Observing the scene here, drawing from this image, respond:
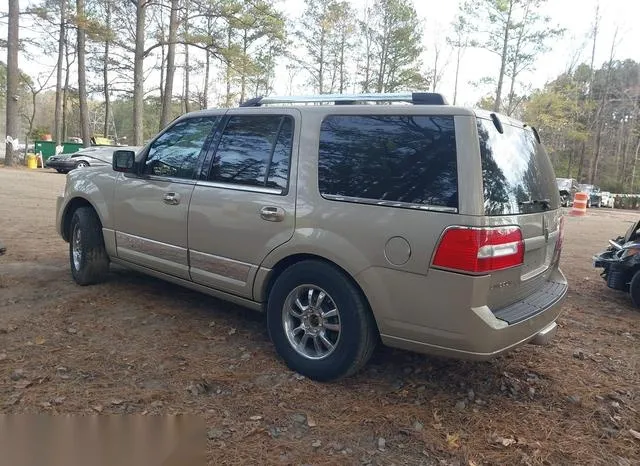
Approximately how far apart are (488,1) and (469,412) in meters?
39.9

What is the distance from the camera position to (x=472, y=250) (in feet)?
8.73

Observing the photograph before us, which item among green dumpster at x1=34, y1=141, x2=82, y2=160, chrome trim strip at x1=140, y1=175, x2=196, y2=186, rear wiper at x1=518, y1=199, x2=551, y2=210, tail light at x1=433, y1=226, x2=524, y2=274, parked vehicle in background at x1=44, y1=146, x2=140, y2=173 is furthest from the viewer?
green dumpster at x1=34, y1=141, x2=82, y2=160

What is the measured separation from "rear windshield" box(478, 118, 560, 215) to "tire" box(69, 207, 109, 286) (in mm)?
3757

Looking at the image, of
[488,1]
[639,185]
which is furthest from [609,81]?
[488,1]

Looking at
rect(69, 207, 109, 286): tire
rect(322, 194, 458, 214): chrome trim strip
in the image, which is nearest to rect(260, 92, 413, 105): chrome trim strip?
rect(322, 194, 458, 214): chrome trim strip

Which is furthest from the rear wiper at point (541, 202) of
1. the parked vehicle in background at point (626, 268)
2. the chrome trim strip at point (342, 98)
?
the parked vehicle in background at point (626, 268)

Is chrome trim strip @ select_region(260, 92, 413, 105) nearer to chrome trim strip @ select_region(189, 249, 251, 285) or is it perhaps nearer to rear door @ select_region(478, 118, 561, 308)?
rear door @ select_region(478, 118, 561, 308)

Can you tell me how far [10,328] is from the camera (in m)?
3.85

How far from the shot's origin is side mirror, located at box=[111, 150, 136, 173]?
4.50 m

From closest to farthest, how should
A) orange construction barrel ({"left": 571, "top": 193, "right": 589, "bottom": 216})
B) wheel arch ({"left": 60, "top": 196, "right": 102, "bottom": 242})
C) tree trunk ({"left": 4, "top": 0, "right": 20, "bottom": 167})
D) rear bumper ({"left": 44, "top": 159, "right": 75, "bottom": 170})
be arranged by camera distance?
wheel arch ({"left": 60, "top": 196, "right": 102, "bottom": 242}) → orange construction barrel ({"left": 571, "top": 193, "right": 589, "bottom": 216}) → tree trunk ({"left": 4, "top": 0, "right": 20, "bottom": 167}) → rear bumper ({"left": 44, "top": 159, "right": 75, "bottom": 170})

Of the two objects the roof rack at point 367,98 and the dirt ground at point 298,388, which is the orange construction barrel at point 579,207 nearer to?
the dirt ground at point 298,388

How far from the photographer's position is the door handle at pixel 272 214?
3389 millimetres

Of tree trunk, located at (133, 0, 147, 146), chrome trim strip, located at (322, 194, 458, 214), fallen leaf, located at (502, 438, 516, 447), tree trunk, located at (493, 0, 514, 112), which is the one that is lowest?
fallen leaf, located at (502, 438, 516, 447)

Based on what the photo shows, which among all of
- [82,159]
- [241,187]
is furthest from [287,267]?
[82,159]
